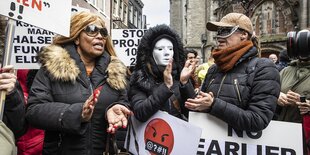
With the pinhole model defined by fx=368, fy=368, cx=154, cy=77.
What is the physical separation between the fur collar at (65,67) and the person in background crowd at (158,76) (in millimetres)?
308

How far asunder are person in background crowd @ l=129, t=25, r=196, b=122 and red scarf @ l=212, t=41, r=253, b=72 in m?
0.26

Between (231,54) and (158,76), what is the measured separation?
2.62 ft

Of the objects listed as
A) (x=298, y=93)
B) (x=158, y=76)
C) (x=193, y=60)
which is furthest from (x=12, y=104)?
(x=298, y=93)

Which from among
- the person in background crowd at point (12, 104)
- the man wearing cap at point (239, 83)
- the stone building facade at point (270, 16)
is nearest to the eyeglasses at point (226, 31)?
the man wearing cap at point (239, 83)

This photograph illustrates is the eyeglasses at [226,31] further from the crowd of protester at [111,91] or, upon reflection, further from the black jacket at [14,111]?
the black jacket at [14,111]

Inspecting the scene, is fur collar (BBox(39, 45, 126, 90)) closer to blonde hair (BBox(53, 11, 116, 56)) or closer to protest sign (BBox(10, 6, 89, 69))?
blonde hair (BBox(53, 11, 116, 56))

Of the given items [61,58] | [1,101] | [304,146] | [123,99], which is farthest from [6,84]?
[304,146]

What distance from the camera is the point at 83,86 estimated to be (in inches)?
110

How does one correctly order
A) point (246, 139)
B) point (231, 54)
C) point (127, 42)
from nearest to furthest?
1. point (246, 139)
2. point (231, 54)
3. point (127, 42)

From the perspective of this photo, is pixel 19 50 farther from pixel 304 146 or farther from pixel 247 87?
pixel 304 146

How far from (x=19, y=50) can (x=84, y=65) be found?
2.29 m

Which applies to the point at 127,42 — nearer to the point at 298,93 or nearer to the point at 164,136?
the point at 298,93

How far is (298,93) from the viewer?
364 cm

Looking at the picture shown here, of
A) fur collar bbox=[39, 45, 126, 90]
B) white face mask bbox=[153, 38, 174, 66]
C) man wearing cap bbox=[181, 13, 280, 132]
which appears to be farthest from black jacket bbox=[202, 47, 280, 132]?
fur collar bbox=[39, 45, 126, 90]
